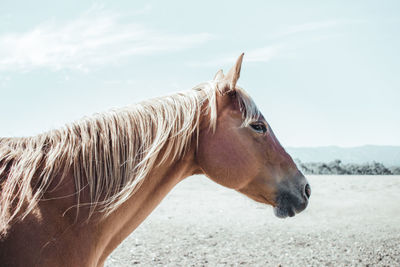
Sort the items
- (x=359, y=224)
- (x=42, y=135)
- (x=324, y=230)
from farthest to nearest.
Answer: (x=359, y=224)
(x=324, y=230)
(x=42, y=135)

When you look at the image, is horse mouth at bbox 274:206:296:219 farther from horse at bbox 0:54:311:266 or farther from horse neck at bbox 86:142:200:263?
horse neck at bbox 86:142:200:263

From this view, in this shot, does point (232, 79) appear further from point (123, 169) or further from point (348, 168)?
point (348, 168)

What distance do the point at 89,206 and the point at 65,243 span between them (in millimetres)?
216

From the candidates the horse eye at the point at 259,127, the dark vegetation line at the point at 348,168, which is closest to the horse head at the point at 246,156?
the horse eye at the point at 259,127

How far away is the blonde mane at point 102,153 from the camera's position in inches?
72.2

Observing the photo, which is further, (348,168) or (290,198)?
(348,168)

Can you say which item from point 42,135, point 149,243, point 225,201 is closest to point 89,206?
point 42,135

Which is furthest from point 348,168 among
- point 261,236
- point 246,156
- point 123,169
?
point 123,169

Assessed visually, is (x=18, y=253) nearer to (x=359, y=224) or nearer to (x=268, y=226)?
(x=268, y=226)

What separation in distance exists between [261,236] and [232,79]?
5.50 metres

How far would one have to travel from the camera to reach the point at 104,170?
6.39 feet

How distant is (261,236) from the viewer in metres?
7.09

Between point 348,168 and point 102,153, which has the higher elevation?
point 102,153

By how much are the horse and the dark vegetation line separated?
18476 millimetres
